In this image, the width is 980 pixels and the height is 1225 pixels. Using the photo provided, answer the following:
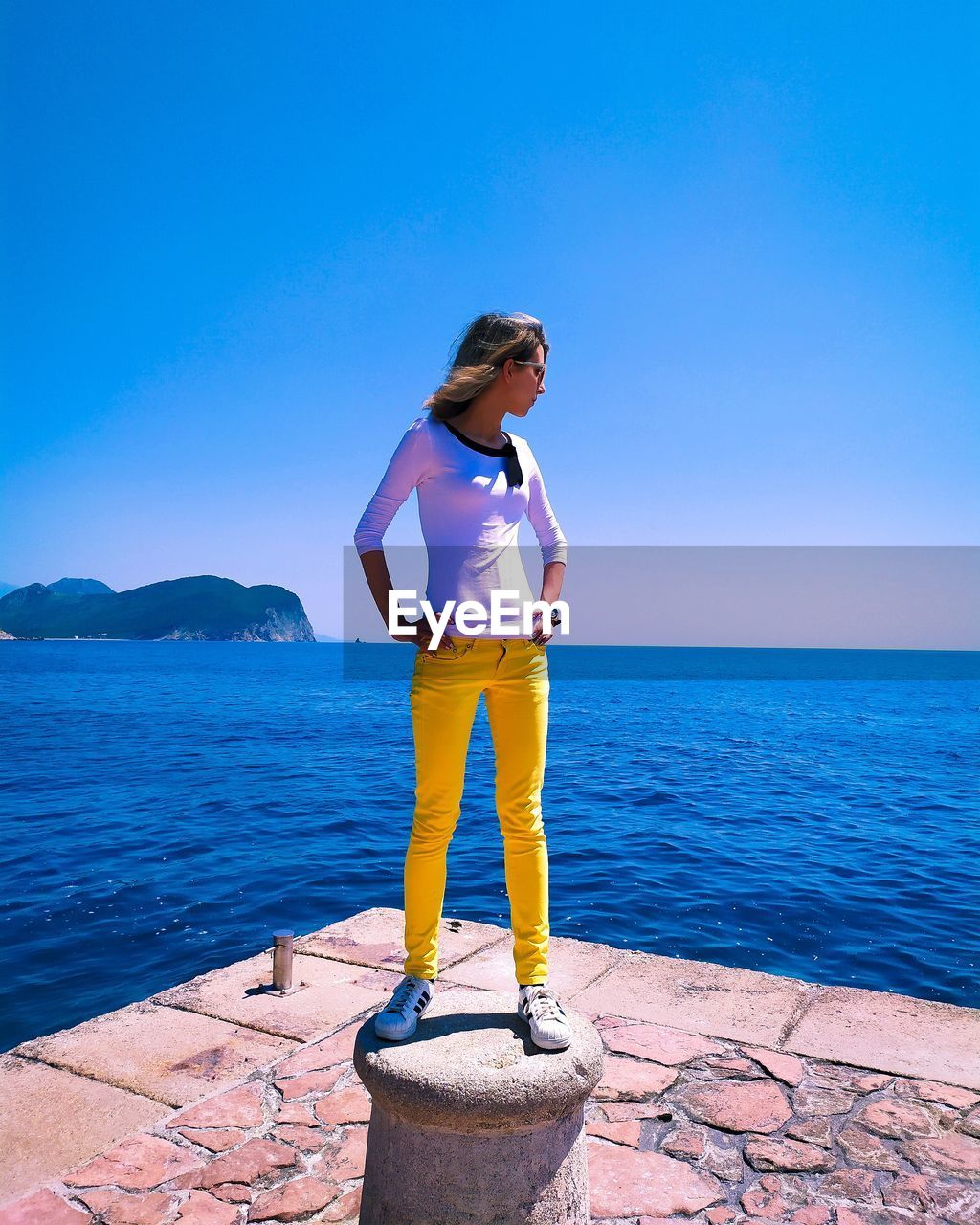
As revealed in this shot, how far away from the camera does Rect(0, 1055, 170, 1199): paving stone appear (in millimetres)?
3754

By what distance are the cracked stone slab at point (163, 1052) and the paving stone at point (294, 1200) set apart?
3.20ft

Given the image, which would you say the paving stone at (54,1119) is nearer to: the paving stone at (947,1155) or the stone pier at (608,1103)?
the stone pier at (608,1103)

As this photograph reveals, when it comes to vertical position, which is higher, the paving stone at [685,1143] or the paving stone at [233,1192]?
the paving stone at [685,1143]

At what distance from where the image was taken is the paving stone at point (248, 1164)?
11.7 feet

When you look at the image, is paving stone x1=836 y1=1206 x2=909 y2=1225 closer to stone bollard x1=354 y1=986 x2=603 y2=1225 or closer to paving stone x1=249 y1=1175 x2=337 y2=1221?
stone bollard x1=354 y1=986 x2=603 y2=1225

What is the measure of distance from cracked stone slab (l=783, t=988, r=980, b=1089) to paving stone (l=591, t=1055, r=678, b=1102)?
0.85 meters

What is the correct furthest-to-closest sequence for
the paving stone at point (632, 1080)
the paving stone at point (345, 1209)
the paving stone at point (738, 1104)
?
the paving stone at point (632, 1080)
the paving stone at point (738, 1104)
the paving stone at point (345, 1209)

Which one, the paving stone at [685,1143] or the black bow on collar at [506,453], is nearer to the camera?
the black bow on collar at [506,453]

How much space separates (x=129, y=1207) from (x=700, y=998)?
3.49m

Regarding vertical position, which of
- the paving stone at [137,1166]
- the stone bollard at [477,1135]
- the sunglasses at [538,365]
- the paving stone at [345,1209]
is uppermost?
the sunglasses at [538,365]

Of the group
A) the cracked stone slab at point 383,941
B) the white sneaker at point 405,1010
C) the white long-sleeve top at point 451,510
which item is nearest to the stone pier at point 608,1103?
the cracked stone slab at point 383,941

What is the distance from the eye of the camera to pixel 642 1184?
3539 mm

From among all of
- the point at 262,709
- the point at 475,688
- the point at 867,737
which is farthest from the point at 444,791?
the point at 262,709

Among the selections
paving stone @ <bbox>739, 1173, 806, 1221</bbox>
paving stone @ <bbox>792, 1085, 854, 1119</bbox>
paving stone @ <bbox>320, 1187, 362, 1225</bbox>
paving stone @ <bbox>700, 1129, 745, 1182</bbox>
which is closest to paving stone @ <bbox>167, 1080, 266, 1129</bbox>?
paving stone @ <bbox>320, 1187, 362, 1225</bbox>
